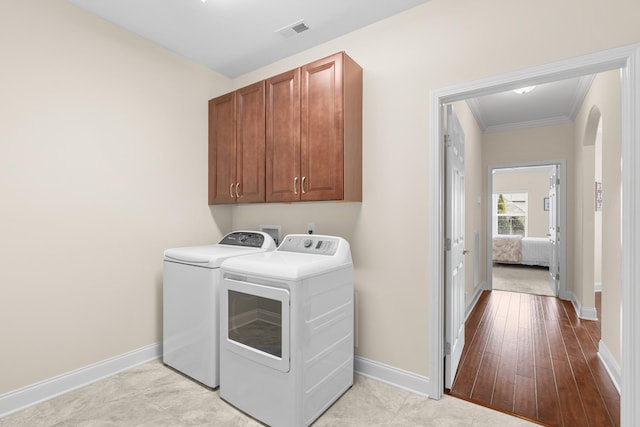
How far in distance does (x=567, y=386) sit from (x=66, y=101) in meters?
4.03

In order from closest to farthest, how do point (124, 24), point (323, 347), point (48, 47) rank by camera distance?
point (323, 347) → point (48, 47) → point (124, 24)

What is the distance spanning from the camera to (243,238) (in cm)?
264

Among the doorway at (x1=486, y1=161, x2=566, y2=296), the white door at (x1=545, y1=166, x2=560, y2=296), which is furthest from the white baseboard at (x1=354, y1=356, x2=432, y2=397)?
the white door at (x1=545, y1=166, x2=560, y2=296)

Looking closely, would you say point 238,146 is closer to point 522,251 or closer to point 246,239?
point 246,239

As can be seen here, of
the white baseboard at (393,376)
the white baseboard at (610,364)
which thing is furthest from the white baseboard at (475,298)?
the white baseboard at (393,376)

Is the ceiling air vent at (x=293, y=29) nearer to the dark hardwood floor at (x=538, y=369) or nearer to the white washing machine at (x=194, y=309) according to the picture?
the white washing machine at (x=194, y=309)

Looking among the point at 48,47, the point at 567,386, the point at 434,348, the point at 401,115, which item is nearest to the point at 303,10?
the point at 401,115

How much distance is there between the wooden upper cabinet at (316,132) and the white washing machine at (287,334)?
471 millimetres

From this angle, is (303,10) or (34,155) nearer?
(34,155)

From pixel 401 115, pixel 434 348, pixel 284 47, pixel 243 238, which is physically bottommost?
pixel 434 348

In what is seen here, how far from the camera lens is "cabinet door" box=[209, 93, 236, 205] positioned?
2762 millimetres

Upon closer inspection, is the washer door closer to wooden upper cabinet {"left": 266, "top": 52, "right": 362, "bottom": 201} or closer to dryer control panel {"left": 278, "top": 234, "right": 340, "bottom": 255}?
dryer control panel {"left": 278, "top": 234, "right": 340, "bottom": 255}

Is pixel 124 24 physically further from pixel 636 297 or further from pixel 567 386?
pixel 567 386

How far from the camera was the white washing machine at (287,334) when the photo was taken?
1654 millimetres
